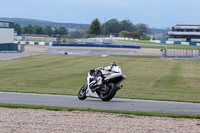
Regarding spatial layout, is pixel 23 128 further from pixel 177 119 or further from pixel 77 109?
pixel 177 119

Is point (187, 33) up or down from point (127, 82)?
up

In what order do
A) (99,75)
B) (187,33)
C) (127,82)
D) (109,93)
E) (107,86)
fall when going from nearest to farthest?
(109,93) < (107,86) < (99,75) < (127,82) < (187,33)

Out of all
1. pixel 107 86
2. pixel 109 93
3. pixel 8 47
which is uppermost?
pixel 107 86

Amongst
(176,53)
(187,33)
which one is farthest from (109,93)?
(187,33)

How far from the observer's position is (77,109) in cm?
1266

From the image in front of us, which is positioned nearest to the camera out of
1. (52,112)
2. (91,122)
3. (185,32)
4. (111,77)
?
(91,122)

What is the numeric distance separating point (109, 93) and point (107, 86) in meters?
0.35

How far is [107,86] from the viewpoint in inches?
601

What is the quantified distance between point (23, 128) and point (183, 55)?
208ft

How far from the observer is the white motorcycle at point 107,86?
15.0 meters

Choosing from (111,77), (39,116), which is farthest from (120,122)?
(111,77)

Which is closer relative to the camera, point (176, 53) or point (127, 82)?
point (127, 82)

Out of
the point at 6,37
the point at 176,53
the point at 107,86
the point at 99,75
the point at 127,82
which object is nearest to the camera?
the point at 107,86

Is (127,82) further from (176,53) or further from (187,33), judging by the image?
Answer: (187,33)
